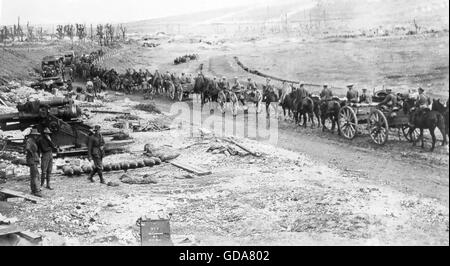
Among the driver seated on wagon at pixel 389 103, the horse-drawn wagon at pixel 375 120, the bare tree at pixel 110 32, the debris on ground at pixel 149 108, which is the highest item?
the bare tree at pixel 110 32

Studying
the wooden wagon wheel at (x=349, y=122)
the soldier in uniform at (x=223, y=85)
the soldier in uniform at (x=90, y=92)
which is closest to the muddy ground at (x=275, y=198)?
the wooden wagon wheel at (x=349, y=122)

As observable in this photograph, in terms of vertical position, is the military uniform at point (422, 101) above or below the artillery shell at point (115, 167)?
above

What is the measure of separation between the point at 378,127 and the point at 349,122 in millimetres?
1113

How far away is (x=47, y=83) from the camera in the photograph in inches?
1090

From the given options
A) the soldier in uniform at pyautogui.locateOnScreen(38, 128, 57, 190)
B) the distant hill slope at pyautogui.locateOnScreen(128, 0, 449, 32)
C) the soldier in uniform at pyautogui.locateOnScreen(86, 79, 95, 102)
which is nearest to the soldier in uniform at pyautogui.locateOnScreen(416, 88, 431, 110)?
the soldier in uniform at pyautogui.locateOnScreen(38, 128, 57, 190)

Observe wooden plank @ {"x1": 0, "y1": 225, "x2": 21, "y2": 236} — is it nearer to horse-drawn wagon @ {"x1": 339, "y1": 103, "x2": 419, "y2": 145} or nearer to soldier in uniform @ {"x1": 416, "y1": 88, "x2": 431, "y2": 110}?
horse-drawn wagon @ {"x1": 339, "y1": 103, "x2": 419, "y2": 145}

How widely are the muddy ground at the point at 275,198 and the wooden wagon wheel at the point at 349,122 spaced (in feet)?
0.77

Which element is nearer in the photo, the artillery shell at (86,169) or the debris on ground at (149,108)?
the artillery shell at (86,169)

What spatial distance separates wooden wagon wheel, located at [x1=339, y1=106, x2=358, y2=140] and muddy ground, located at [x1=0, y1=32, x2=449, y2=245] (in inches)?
9.2

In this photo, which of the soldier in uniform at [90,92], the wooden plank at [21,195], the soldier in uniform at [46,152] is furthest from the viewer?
the soldier in uniform at [90,92]

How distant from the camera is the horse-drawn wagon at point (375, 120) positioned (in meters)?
13.1

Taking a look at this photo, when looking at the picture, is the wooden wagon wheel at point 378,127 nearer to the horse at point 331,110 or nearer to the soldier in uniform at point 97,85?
the horse at point 331,110

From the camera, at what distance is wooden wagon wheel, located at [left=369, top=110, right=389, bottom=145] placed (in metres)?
13.1
